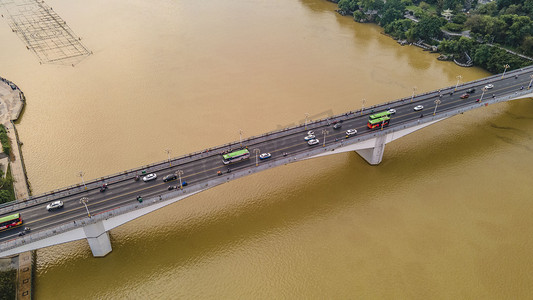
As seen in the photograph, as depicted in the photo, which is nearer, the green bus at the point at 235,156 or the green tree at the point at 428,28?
the green bus at the point at 235,156

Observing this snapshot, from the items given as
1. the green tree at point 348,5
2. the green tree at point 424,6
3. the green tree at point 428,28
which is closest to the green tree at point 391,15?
the green tree at point 424,6

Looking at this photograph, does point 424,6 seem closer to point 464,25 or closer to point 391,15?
point 391,15

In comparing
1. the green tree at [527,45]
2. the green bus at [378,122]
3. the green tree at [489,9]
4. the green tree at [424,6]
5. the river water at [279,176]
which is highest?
the green tree at [489,9]

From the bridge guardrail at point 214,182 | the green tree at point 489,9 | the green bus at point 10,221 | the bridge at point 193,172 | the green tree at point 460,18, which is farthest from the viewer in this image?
the green tree at point 489,9

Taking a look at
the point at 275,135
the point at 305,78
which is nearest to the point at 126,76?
the point at 305,78

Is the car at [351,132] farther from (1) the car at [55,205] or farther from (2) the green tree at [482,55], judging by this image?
(2) the green tree at [482,55]

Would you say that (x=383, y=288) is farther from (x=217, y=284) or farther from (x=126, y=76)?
(x=126, y=76)

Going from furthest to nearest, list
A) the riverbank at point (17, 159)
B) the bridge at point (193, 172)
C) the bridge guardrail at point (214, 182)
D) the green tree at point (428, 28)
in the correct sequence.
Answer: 1. the green tree at point (428, 28)
2. the riverbank at point (17, 159)
3. the bridge at point (193, 172)
4. the bridge guardrail at point (214, 182)

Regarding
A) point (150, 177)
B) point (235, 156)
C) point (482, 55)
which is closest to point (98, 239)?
point (150, 177)
